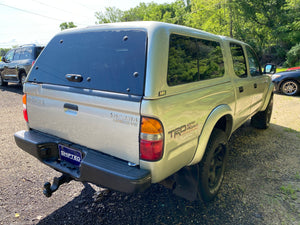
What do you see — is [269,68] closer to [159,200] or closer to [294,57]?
[159,200]

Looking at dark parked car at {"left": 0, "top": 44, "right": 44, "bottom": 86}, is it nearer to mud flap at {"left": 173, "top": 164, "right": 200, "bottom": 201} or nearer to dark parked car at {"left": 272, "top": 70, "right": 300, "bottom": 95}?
mud flap at {"left": 173, "top": 164, "right": 200, "bottom": 201}

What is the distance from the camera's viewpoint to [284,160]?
12.0 ft

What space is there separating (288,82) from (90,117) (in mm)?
9325

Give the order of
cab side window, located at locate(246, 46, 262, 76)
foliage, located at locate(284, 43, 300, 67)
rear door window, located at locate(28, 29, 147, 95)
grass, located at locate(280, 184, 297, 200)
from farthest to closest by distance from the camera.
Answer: foliage, located at locate(284, 43, 300, 67)
cab side window, located at locate(246, 46, 262, 76)
grass, located at locate(280, 184, 297, 200)
rear door window, located at locate(28, 29, 147, 95)

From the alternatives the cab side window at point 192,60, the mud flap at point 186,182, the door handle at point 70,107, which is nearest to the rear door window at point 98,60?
the door handle at point 70,107

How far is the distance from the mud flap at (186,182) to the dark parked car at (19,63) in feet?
29.1

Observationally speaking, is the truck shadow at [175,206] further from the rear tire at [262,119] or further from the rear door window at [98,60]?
the rear tire at [262,119]

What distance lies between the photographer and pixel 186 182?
7.50 feet

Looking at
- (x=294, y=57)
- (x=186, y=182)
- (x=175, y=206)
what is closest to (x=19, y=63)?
(x=175, y=206)

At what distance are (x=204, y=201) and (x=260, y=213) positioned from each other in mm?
623

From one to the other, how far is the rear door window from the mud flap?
1063 millimetres

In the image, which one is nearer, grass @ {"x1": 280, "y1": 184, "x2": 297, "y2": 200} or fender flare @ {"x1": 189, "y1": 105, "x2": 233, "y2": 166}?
fender flare @ {"x1": 189, "y1": 105, "x2": 233, "y2": 166}

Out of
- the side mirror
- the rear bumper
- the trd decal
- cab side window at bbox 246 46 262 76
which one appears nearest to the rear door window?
the trd decal

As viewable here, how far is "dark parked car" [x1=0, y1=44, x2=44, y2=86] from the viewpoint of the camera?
359 inches
